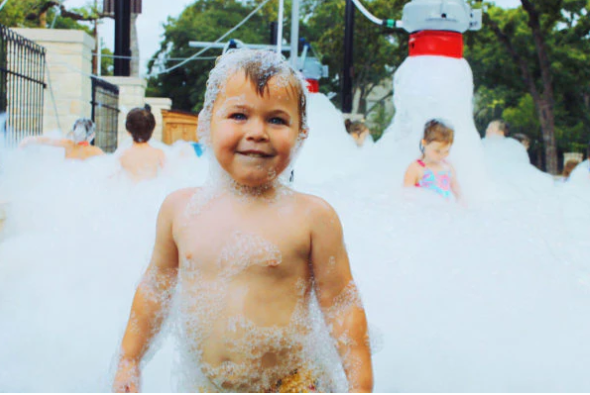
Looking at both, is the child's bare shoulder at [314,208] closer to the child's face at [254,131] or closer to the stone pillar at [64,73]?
the child's face at [254,131]

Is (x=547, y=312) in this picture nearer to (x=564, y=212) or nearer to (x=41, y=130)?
(x=564, y=212)

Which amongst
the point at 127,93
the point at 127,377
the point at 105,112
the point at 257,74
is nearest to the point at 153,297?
the point at 127,377

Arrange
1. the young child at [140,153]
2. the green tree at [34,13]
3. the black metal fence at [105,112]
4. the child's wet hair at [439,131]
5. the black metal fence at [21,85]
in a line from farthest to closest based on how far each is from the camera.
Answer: the green tree at [34,13]
the black metal fence at [105,112]
the black metal fence at [21,85]
the young child at [140,153]
the child's wet hair at [439,131]

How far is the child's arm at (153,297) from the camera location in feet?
6.08

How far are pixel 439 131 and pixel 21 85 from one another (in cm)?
528

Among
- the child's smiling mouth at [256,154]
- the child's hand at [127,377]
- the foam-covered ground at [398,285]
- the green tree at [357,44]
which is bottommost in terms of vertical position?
the foam-covered ground at [398,285]

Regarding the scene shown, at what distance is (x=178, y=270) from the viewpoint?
188cm

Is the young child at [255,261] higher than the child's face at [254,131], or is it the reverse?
the child's face at [254,131]

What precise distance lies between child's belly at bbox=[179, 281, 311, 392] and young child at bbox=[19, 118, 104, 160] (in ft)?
17.4

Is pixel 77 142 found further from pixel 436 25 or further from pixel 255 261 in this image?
pixel 255 261

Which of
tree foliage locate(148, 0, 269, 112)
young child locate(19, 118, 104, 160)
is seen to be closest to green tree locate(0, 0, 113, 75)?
tree foliage locate(148, 0, 269, 112)

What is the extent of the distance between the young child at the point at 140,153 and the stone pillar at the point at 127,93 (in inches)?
270

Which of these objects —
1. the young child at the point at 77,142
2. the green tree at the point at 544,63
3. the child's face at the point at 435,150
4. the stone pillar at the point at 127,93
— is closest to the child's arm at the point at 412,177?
the child's face at the point at 435,150

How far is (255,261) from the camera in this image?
1741mm
